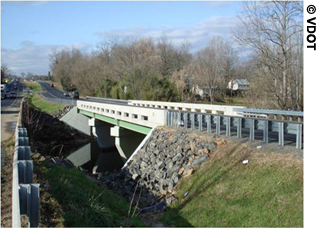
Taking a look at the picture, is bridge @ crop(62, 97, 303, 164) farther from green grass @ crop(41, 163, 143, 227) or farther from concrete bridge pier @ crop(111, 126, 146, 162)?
green grass @ crop(41, 163, 143, 227)

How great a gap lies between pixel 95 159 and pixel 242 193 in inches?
909

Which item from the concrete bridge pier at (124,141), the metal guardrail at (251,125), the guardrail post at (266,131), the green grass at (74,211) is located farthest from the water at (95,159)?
the green grass at (74,211)

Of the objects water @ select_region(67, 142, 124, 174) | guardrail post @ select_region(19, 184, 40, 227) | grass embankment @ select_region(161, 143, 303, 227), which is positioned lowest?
water @ select_region(67, 142, 124, 174)

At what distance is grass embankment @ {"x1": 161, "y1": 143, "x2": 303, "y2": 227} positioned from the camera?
8930 millimetres

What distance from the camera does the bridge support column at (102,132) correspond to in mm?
37634

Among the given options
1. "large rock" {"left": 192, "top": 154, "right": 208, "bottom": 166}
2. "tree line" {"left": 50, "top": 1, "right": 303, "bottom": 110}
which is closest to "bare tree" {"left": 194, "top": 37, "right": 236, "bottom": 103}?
"tree line" {"left": 50, "top": 1, "right": 303, "bottom": 110}

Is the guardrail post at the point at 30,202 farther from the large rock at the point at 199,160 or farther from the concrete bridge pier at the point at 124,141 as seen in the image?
the concrete bridge pier at the point at 124,141

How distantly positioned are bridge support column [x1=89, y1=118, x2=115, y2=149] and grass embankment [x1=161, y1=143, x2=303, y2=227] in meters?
25.3

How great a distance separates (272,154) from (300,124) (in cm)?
135

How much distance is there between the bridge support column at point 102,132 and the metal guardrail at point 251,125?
18.9 metres

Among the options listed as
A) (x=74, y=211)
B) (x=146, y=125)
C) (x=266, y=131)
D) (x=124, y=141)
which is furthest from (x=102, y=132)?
(x=74, y=211)

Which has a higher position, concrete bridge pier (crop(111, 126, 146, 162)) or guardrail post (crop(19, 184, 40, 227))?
guardrail post (crop(19, 184, 40, 227))
